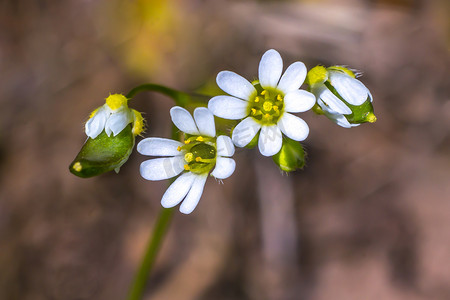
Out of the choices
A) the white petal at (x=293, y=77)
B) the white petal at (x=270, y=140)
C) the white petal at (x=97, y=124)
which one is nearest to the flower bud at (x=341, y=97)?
the white petal at (x=293, y=77)

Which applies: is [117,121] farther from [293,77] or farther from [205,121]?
[293,77]

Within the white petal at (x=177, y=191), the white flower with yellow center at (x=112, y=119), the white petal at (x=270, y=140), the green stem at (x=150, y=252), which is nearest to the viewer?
the white petal at (x=270, y=140)

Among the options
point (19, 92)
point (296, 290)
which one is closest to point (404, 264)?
point (296, 290)

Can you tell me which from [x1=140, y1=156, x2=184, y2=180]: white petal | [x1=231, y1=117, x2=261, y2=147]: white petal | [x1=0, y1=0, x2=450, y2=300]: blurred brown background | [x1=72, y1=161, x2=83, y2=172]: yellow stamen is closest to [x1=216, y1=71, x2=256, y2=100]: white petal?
[x1=231, y1=117, x2=261, y2=147]: white petal

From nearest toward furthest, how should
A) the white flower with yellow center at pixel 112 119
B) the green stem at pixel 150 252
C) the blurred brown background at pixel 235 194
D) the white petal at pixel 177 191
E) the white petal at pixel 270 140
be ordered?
the white petal at pixel 270 140
the white petal at pixel 177 191
the white flower with yellow center at pixel 112 119
the green stem at pixel 150 252
the blurred brown background at pixel 235 194

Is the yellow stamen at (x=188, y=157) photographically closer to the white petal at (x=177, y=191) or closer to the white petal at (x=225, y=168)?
the white petal at (x=177, y=191)

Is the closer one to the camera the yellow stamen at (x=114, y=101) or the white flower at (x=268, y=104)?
the white flower at (x=268, y=104)

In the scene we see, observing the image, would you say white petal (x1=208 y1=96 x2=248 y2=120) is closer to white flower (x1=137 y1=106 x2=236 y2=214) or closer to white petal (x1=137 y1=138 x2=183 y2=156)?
white flower (x1=137 y1=106 x2=236 y2=214)
